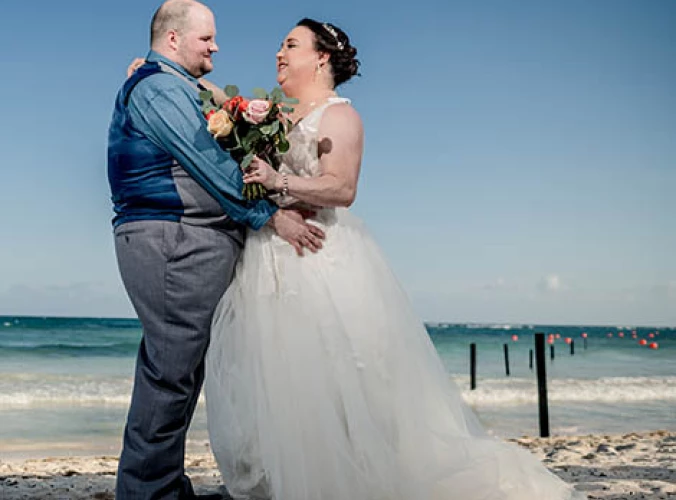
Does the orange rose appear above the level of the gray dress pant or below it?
above

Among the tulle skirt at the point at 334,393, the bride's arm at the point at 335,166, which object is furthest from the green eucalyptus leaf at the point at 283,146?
the tulle skirt at the point at 334,393

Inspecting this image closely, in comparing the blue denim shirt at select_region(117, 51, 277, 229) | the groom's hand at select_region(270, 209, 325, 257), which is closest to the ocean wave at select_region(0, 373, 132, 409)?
the groom's hand at select_region(270, 209, 325, 257)

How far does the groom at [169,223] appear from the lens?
3.62 metres

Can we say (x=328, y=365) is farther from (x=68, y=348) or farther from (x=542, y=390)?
(x=68, y=348)

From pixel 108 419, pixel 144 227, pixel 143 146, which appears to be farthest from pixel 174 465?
pixel 108 419

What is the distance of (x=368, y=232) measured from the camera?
427 cm

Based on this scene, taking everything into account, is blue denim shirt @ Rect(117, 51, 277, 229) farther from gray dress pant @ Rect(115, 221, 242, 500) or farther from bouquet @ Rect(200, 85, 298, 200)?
gray dress pant @ Rect(115, 221, 242, 500)

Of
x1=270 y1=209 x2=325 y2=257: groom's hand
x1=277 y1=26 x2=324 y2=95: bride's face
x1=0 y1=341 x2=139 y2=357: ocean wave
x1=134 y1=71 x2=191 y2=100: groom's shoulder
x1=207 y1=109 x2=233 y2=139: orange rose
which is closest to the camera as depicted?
x1=207 y1=109 x2=233 y2=139: orange rose

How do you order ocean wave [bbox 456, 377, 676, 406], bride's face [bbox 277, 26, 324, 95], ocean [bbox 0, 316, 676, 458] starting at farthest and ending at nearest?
ocean wave [bbox 456, 377, 676, 406] < ocean [bbox 0, 316, 676, 458] < bride's face [bbox 277, 26, 324, 95]

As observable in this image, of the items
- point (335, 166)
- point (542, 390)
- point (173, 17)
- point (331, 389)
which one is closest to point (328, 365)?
point (331, 389)

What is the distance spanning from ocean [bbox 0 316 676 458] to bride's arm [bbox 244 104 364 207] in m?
2.45

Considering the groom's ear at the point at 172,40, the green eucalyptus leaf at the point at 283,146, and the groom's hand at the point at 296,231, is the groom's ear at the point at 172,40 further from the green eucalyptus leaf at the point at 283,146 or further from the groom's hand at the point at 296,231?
the groom's hand at the point at 296,231

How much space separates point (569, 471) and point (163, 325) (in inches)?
191

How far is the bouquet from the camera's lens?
352 cm
